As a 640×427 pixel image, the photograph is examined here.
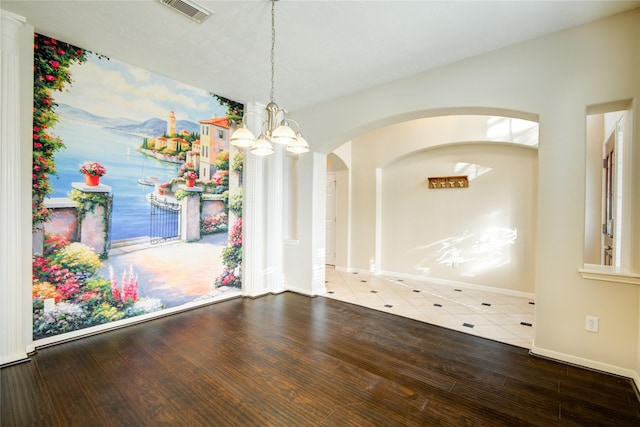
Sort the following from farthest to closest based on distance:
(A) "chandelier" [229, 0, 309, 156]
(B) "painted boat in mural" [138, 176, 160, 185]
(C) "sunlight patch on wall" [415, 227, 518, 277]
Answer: (C) "sunlight patch on wall" [415, 227, 518, 277] < (B) "painted boat in mural" [138, 176, 160, 185] < (A) "chandelier" [229, 0, 309, 156]

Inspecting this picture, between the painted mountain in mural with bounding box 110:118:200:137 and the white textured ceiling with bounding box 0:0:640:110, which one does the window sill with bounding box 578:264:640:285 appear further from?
the painted mountain in mural with bounding box 110:118:200:137

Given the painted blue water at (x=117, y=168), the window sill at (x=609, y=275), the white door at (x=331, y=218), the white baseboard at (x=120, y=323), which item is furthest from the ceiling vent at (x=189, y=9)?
the white door at (x=331, y=218)

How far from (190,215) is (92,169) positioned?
1.16 meters

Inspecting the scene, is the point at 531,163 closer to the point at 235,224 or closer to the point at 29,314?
the point at 235,224

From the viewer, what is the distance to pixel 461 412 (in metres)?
1.92

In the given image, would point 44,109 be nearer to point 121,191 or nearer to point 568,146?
point 121,191

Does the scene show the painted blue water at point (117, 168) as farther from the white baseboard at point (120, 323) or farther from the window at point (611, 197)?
the window at point (611, 197)

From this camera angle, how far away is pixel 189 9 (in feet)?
7.79

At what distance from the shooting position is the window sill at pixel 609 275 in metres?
2.29

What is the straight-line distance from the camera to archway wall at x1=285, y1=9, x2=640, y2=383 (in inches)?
92.6

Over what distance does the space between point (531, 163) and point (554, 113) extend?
7.12ft

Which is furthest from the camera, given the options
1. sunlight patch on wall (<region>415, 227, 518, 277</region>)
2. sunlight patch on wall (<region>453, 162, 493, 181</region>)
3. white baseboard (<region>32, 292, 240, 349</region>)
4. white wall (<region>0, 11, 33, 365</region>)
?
sunlight patch on wall (<region>453, 162, 493, 181</region>)

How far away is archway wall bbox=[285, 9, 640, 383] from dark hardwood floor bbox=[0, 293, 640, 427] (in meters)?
0.27

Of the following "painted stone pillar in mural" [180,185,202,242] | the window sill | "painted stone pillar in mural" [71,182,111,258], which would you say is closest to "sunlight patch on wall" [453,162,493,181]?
the window sill
